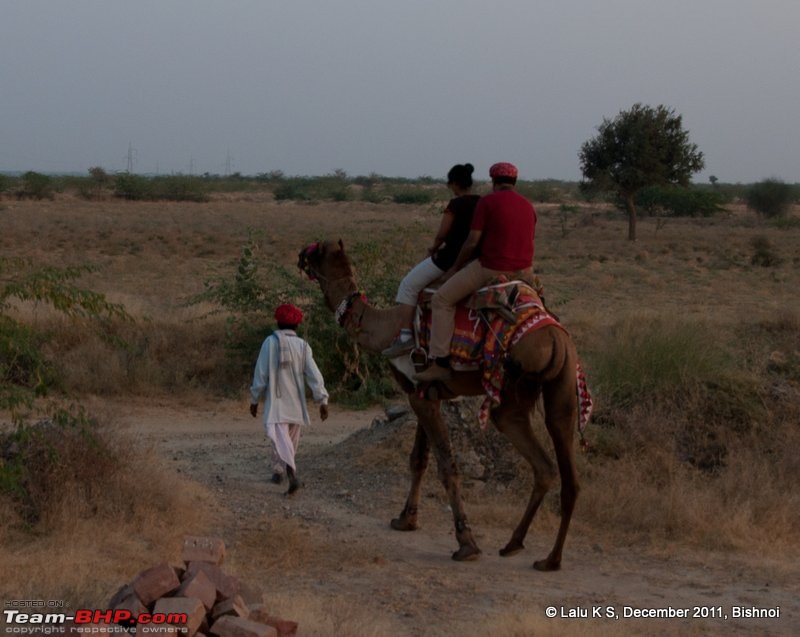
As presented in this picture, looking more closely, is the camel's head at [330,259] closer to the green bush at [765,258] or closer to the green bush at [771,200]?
the green bush at [765,258]

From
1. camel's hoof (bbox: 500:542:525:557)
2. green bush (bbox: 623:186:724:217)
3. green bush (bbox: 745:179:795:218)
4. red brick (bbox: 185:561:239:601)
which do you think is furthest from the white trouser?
green bush (bbox: 745:179:795:218)

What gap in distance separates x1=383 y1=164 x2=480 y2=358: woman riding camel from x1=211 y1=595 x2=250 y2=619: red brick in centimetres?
282

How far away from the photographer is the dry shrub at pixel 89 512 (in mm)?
6672

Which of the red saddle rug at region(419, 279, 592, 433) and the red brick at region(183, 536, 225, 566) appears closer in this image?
the red brick at region(183, 536, 225, 566)

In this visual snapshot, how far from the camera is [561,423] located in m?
7.32

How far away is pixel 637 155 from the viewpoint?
44.3m

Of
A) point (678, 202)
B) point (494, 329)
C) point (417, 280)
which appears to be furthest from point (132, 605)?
point (678, 202)

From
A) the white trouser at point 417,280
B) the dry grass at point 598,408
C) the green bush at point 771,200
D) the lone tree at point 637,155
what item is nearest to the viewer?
the dry grass at point 598,408

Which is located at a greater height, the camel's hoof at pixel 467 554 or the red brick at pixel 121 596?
the red brick at pixel 121 596

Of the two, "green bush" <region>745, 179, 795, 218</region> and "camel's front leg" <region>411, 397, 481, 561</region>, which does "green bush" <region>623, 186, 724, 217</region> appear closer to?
"green bush" <region>745, 179, 795, 218</region>

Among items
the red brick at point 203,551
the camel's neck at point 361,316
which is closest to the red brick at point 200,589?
the red brick at point 203,551

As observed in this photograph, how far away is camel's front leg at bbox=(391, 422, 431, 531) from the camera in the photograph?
8219 millimetres

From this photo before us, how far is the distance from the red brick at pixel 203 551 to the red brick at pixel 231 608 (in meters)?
0.49

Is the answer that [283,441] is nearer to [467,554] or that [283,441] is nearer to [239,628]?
[467,554]
